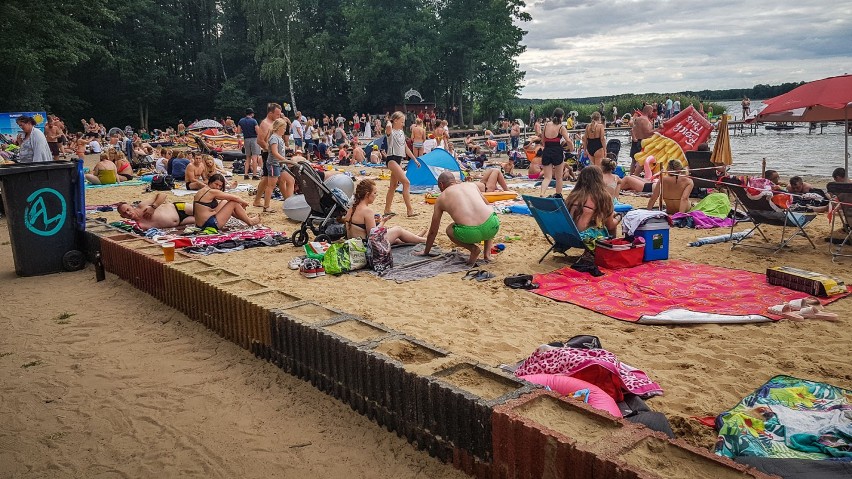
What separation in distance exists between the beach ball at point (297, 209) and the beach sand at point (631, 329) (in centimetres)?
227

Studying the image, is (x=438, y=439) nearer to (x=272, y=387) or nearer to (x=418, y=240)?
(x=272, y=387)

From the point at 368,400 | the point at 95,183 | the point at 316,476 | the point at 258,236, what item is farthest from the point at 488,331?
the point at 95,183

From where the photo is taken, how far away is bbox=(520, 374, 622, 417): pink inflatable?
2.85 m

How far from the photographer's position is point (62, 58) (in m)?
29.0

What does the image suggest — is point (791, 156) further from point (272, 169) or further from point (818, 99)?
point (272, 169)

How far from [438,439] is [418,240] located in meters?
4.53

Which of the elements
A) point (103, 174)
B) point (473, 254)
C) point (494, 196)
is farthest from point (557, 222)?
→ point (103, 174)

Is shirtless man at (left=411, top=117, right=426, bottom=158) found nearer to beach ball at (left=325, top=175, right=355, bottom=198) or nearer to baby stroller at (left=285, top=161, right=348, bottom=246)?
beach ball at (left=325, top=175, right=355, bottom=198)

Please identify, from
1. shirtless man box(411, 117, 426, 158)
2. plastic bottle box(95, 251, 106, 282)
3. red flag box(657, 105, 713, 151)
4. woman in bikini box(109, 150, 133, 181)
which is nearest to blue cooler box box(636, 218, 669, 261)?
plastic bottle box(95, 251, 106, 282)

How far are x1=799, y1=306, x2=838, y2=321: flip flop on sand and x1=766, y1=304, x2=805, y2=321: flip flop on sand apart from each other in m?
0.05

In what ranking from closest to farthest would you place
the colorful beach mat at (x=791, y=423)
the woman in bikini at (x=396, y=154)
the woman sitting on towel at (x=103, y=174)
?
the colorful beach mat at (x=791, y=423) < the woman in bikini at (x=396, y=154) < the woman sitting on towel at (x=103, y=174)

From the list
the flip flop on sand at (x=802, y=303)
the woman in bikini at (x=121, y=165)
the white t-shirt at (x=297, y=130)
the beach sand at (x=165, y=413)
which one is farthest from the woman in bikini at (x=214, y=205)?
the white t-shirt at (x=297, y=130)

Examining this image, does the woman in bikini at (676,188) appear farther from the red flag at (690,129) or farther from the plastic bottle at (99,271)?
the plastic bottle at (99,271)

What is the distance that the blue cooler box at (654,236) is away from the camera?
6273 mm
